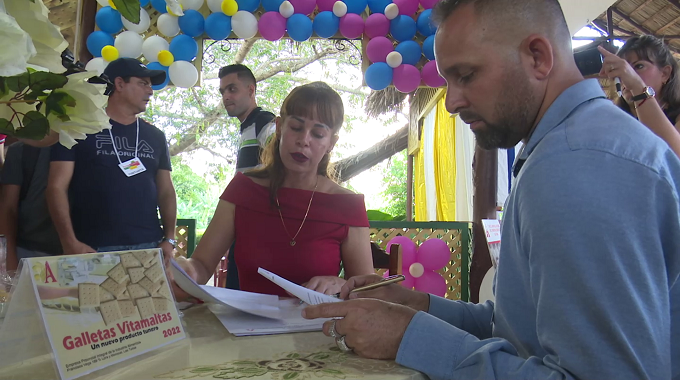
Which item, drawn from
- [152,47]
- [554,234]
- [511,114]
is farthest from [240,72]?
[554,234]

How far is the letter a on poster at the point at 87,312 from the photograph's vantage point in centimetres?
58

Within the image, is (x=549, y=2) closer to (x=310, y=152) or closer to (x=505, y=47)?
(x=505, y=47)

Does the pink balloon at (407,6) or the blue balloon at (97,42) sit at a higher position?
the pink balloon at (407,6)

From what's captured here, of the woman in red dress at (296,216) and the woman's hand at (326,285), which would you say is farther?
the woman in red dress at (296,216)

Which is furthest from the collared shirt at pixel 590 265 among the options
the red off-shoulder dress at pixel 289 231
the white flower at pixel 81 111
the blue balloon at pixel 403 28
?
the blue balloon at pixel 403 28

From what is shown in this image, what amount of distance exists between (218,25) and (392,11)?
5.00 feet

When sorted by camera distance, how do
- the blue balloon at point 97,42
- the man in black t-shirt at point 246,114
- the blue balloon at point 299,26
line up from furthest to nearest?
the blue balloon at point 299,26
the blue balloon at point 97,42
the man in black t-shirt at point 246,114

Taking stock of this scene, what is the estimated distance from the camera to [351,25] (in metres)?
4.18

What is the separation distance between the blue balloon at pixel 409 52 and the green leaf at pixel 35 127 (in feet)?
12.5

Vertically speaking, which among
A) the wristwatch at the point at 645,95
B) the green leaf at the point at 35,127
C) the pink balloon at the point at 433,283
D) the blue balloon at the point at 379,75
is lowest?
the pink balloon at the point at 433,283

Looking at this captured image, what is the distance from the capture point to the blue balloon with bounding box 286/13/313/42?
162 inches

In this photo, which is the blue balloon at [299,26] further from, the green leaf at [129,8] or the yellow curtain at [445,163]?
the green leaf at [129,8]

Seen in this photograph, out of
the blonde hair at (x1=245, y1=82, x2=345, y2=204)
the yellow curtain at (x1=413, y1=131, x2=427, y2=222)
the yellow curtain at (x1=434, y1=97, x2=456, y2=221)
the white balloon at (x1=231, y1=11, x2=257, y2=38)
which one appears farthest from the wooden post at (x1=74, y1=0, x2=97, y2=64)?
the yellow curtain at (x1=413, y1=131, x2=427, y2=222)

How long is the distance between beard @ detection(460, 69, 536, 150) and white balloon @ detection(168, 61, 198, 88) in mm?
3644
